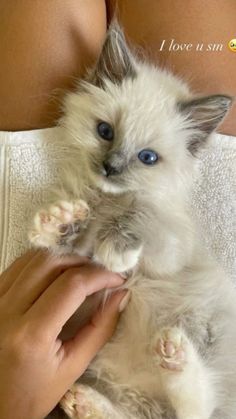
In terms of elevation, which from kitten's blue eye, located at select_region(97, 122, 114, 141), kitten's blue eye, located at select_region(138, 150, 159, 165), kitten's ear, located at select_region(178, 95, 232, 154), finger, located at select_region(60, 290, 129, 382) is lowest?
finger, located at select_region(60, 290, 129, 382)

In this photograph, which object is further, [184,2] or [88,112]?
[184,2]

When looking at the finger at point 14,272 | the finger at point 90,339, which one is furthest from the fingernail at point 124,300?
the finger at point 14,272

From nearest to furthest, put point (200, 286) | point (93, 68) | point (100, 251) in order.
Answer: point (100, 251), point (200, 286), point (93, 68)

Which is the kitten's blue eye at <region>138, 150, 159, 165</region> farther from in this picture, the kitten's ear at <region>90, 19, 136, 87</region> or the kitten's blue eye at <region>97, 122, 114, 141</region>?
the kitten's ear at <region>90, 19, 136, 87</region>

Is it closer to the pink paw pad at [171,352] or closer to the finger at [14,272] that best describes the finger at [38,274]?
the finger at [14,272]

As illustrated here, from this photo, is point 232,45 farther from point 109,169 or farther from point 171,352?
point 171,352

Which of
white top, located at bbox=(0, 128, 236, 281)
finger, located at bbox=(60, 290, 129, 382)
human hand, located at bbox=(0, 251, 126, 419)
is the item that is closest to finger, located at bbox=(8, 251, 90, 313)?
human hand, located at bbox=(0, 251, 126, 419)

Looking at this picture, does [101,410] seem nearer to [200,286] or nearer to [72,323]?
[72,323]

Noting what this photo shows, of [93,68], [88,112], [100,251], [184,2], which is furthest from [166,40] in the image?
[100,251]
